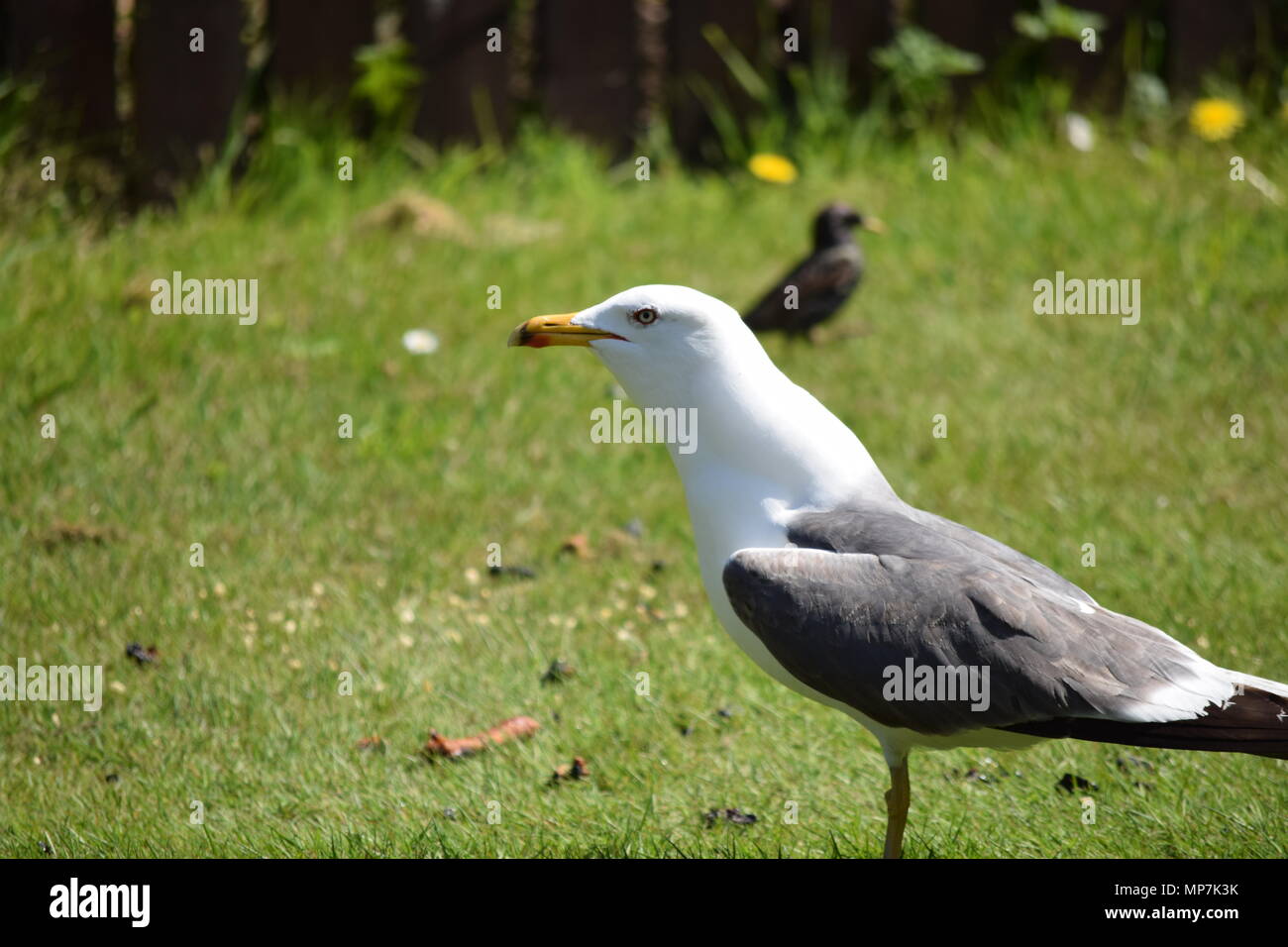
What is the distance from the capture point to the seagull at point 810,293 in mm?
6973

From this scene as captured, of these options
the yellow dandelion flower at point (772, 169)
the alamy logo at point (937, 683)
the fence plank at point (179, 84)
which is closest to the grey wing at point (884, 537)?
the alamy logo at point (937, 683)

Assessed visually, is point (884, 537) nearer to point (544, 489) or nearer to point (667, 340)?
point (667, 340)

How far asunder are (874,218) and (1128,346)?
1.74 m

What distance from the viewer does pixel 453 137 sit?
8.48 metres

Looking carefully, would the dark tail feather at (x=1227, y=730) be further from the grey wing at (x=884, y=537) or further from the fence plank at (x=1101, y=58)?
the fence plank at (x=1101, y=58)

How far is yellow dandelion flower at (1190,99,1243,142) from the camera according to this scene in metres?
7.86

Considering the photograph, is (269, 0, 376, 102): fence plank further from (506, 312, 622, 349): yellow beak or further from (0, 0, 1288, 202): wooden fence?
(506, 312, 622, 349): yellow beak

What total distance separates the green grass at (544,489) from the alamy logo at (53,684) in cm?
6

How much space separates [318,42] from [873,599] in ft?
19.4

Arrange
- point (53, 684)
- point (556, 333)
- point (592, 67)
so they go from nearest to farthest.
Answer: point (556, 333) < point (53, 684) < point (592, 67)

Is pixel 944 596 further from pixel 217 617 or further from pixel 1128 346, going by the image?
pixel 1128 346

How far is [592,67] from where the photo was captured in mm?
8484

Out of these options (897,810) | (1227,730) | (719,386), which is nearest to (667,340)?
(719,386)

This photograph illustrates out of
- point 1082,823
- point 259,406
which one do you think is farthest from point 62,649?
point 1082,823
